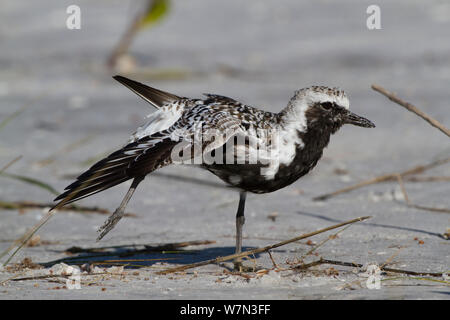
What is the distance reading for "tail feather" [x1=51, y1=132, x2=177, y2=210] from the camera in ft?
11.1

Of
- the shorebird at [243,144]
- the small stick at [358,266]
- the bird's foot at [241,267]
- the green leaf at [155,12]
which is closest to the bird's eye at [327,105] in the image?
the shorebird at [243,144]

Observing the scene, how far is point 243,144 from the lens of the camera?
3650 mm

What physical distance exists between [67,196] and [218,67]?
6.08m

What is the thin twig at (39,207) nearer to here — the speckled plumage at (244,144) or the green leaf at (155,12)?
the speckled plumage at (244,144)

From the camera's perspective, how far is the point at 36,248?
433 centimetres

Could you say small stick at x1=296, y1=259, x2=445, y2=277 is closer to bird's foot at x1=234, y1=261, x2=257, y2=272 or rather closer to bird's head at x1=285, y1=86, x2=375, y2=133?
bird's foot at x1=234, y1=261, x2=257, y2=272

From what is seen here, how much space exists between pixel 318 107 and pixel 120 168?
1054 mm

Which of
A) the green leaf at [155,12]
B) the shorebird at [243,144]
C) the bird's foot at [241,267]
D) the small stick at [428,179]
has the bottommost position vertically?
the bird's foot at [241,267]

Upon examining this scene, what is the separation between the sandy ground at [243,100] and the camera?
3508 millimetres

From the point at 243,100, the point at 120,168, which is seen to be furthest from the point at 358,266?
the point at 243,100

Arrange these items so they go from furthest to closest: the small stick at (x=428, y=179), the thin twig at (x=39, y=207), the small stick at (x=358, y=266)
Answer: the small stick at (x=428, y=179) < the thin twig at (x=39, y=207) < the small stick at (x=358, y=266)

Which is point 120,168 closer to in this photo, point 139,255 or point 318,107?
point 139,255

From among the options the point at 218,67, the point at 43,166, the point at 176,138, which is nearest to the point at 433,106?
the point at 218,67

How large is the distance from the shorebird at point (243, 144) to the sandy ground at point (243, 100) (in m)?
0.49
